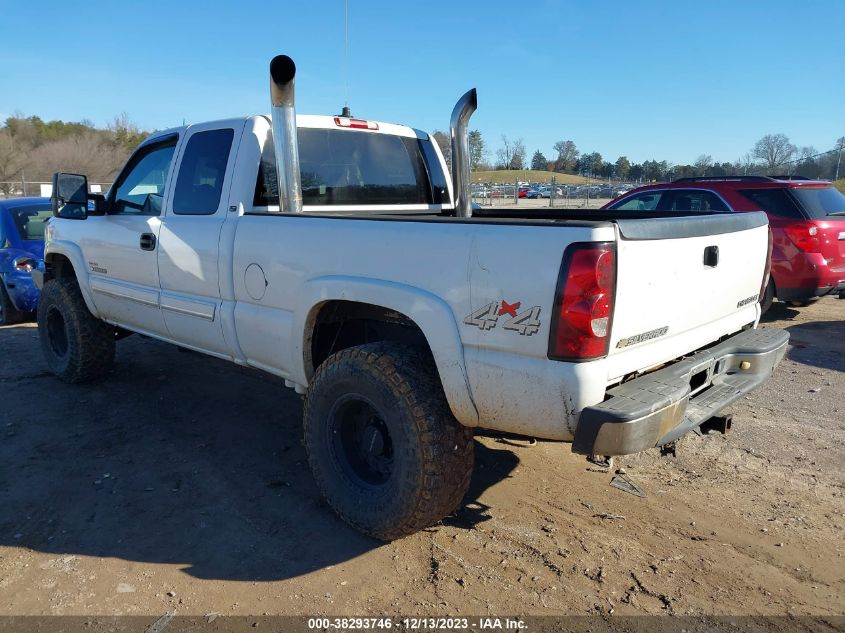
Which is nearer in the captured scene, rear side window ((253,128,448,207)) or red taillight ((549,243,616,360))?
red taillight ((549,243,616,360))

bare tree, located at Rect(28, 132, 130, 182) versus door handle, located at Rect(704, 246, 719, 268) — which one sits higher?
bare tree, located at Rect(28, 132, 130, 182)

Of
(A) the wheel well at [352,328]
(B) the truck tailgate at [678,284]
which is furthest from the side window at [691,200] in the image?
(A) the wheel well at [352,328]

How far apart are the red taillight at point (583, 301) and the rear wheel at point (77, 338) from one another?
4.46m

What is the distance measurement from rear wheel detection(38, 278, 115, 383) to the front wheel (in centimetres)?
303

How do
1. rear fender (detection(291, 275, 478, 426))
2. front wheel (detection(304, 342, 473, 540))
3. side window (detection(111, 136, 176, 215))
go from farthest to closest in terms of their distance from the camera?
side window (detection(111, 136, 176, 215))
front wheel (detection(304, 342, 473, 540))
rear fender (detection(291, 275, 478, 426))

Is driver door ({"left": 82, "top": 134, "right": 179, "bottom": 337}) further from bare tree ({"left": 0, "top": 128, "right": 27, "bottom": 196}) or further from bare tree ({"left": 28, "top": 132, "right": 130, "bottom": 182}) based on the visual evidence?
bare tree ({"left": 0, "top": 128, "right": 27, "bottom": 196})

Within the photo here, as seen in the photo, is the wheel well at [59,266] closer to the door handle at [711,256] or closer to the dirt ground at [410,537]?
the dirt ground at [410,537]

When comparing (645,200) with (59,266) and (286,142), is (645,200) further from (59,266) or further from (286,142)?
(59,266)

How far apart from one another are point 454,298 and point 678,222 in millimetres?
1016

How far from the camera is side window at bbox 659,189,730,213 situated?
27.1 feet

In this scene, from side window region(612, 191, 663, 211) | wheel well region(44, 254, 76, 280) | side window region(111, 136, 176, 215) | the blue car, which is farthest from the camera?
side window region(612, 191, 663, 211)

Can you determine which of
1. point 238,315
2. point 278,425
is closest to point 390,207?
point 238,315

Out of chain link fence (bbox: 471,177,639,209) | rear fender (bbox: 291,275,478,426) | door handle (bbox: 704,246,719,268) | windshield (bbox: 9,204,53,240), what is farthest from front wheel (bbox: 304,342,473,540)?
chain link fence (bbox: 471,177,639,209)

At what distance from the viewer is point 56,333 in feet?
19.4
